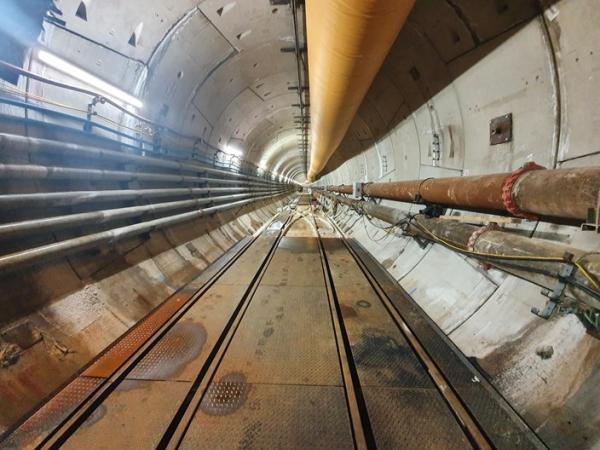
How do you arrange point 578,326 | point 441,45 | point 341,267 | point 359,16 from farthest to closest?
point 341,267 → point 441,45 → point 359,16 → point 578,326

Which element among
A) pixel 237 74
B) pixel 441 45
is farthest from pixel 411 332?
pixel 237 74

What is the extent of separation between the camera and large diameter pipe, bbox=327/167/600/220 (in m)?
1.37

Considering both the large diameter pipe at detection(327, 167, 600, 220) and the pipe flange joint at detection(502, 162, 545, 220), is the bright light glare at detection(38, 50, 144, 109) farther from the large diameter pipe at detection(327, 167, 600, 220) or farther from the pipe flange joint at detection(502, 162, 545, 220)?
the pipe flange joint at detection(502, 162, 545, 220)

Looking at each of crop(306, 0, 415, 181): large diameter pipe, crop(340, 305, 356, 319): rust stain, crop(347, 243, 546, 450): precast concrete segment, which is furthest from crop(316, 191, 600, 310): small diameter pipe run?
crop(306, 0, 415, 181): large diameter pipe

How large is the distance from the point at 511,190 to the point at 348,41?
70.2 inches

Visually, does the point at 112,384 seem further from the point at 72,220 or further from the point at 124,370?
the point at 72,220

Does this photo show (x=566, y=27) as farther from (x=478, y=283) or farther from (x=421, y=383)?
(x=421, y=383)

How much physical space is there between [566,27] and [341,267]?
366cm

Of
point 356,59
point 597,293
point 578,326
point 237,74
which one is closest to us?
point 597,293

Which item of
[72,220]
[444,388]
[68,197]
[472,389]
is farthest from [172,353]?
[472,389]

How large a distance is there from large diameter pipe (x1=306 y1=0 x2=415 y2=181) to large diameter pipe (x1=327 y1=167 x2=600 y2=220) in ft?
4.76

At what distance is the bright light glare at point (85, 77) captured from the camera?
237 centimetres

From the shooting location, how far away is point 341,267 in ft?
14.9

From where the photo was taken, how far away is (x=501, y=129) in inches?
93.4
